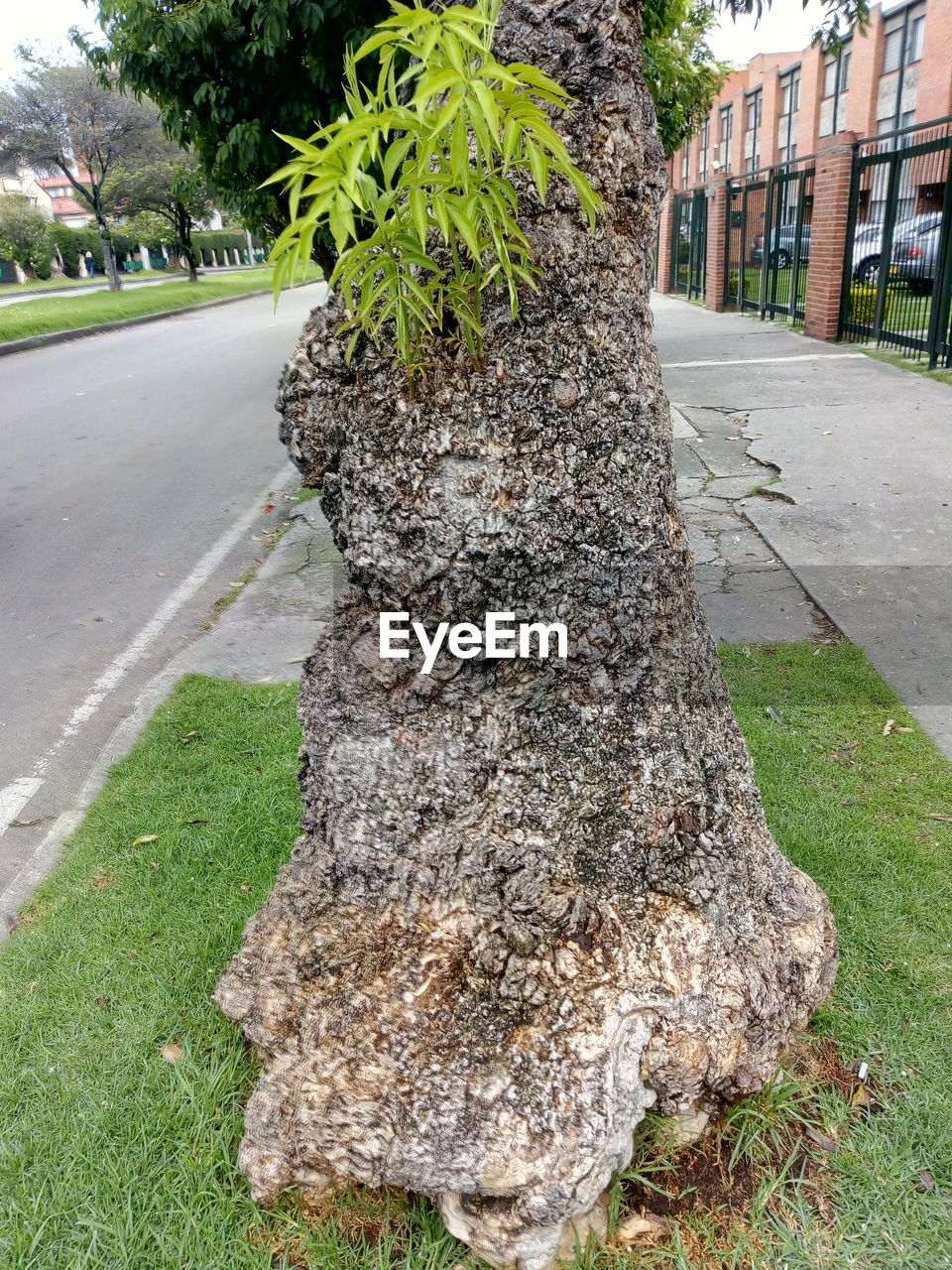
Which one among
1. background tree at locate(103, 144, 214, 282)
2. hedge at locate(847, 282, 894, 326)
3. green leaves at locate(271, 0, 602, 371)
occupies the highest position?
background tree at locate(103, 144, 214, 282)

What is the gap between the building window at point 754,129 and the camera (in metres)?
41.1

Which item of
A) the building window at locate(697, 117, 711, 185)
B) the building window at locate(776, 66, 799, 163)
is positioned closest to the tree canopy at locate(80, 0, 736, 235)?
the building window at locate(776, 66, 799, 163)

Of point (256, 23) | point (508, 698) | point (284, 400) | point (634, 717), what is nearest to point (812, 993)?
point (634, 717)

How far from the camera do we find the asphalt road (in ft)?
15.0

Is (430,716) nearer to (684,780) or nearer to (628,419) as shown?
(684,780)

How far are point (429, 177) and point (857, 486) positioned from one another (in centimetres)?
675

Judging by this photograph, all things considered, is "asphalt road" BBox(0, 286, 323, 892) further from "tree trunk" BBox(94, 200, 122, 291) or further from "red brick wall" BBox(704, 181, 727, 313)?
"tree trunk" BBox(94, 200, 122, 291)


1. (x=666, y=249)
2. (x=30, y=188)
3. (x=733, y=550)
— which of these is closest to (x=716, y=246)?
(x=666, y=249)

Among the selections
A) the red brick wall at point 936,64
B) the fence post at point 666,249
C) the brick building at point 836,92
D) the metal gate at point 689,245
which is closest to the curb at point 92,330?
the metal gate at point 689,245

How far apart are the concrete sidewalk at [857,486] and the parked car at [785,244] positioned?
3.60 meters

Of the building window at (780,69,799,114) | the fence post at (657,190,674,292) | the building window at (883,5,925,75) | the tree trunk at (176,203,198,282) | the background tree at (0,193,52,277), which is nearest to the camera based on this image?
the fence post at (657,190,674,292)

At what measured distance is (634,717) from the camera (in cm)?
210

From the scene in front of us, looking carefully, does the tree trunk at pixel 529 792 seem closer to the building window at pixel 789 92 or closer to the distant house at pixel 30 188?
the building window at pixel 789 92

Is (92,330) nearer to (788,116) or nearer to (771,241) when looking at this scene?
(771,241)
